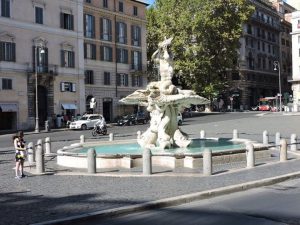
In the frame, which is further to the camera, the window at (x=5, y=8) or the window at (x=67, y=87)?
the window at (x=67, y=87)

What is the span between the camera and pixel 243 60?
307 feet

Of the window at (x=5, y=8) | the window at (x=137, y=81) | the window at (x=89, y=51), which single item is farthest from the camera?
the window at (x=137, y=81)

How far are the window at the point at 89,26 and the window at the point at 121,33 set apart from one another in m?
4.26

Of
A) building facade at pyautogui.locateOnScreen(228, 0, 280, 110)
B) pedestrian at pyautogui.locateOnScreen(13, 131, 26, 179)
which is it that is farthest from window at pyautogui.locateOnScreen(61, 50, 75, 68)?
building facade at pyautogui.locateOnScreen(228, 0, 280, 110)

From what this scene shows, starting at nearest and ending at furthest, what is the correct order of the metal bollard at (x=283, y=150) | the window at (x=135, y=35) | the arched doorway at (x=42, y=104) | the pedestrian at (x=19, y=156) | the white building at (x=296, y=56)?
the pedestrian at (x=19, y=156) → the metal bollard at (x=283, y=150) → the arched doorway at (x=42, y=104) → the window at (x=135, y=35) → the white building at (x=296, y=56)

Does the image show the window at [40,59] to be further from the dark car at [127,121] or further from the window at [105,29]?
the window at [105,29]

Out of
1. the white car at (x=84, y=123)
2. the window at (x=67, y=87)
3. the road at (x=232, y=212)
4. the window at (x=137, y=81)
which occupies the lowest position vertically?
the road at (x=232, y=212)

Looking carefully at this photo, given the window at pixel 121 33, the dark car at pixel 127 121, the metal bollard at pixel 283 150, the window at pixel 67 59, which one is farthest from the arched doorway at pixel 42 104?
the metal bollard at pixel 283 150

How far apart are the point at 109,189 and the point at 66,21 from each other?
137ft

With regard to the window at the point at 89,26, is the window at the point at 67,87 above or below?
below

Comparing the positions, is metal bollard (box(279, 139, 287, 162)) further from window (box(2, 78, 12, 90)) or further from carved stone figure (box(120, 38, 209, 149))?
window (box(2, 78, 12, 90))

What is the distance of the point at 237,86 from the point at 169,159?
3027 inches

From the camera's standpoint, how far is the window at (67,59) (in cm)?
5104

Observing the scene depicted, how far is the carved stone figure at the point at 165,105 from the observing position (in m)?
19.1
